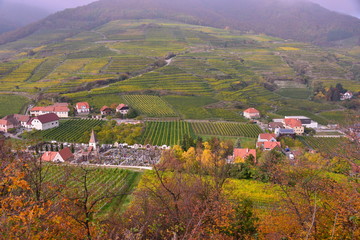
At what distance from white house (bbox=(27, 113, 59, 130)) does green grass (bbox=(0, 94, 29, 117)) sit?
9.99 meters

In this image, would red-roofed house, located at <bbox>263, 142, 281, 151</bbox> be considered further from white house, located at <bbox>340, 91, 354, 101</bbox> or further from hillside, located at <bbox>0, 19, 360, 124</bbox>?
white house, located at <bbox>340, 91, 354, 101</bbox>

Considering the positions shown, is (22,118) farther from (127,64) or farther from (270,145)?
(270,145)

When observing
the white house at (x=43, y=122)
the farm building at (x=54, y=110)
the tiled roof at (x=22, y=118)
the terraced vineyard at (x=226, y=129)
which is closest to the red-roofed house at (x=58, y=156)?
the white house at (x=43, y=122)

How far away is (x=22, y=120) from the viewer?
4353 centimetres

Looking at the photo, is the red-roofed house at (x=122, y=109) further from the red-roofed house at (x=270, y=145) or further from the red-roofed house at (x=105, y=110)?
the red-roofed house at (x=270, y=145)

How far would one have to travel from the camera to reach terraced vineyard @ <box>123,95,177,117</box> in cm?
5104

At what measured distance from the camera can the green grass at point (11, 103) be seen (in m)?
49.4

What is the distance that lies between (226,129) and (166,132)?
10.7 meters

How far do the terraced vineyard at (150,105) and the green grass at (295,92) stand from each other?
Result: 3807cm

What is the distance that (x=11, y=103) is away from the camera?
174 ft

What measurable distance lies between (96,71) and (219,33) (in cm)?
9018

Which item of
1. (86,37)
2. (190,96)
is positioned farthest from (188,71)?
(86,37)

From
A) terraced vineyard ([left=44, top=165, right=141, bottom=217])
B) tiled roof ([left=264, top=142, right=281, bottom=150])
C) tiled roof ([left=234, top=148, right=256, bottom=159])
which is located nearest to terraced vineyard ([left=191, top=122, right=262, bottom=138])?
tiled roof ([left=264, top=142, right=281, bottom=150])

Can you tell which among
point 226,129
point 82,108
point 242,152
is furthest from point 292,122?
point 82,108
